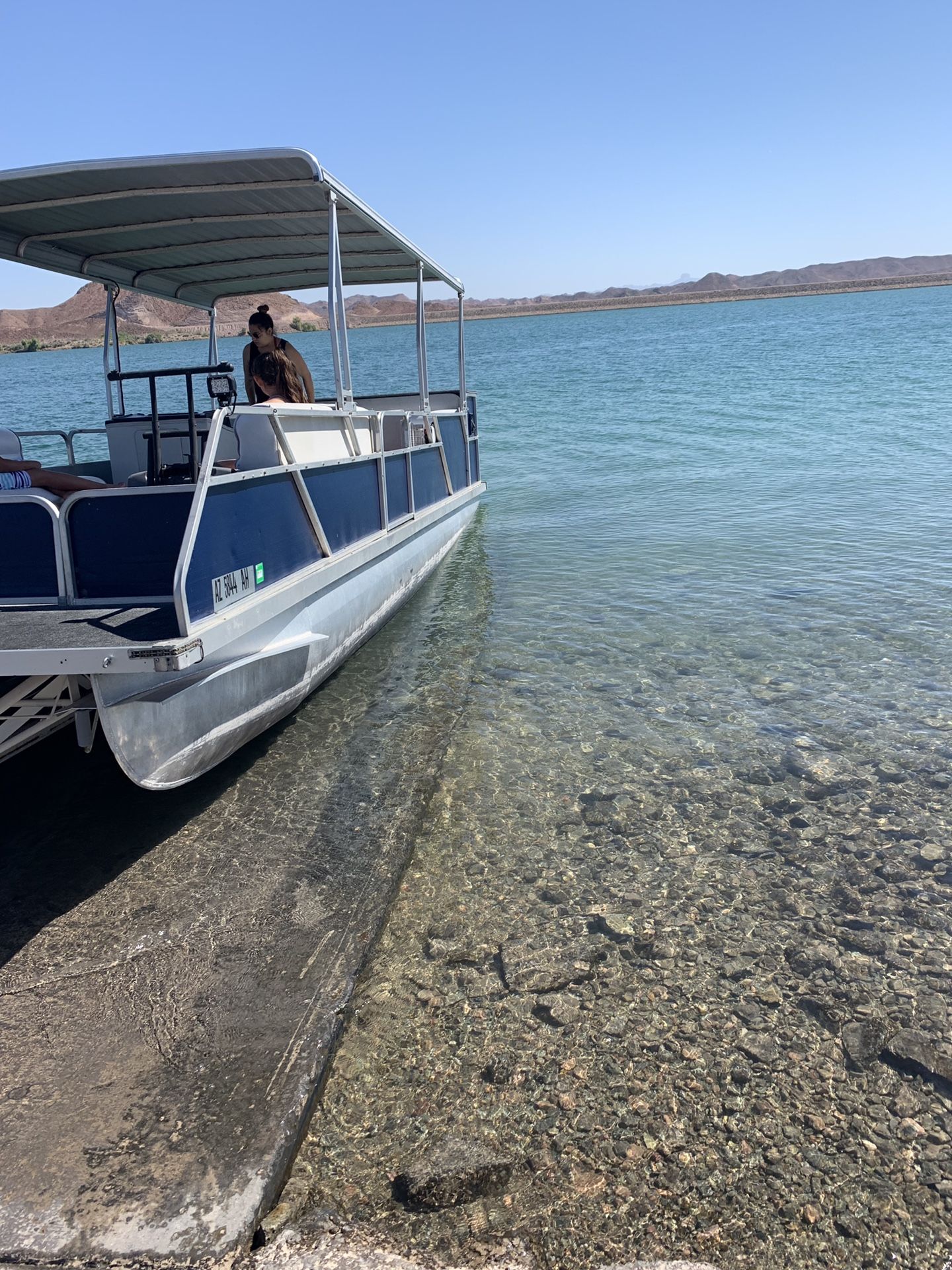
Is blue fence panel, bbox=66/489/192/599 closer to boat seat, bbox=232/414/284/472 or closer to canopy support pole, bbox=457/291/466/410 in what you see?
boat seat, bbox=232/414/284/472

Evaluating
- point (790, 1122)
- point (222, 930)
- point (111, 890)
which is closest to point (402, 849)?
point (222, 930)

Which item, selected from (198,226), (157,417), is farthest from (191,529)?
(198,226)

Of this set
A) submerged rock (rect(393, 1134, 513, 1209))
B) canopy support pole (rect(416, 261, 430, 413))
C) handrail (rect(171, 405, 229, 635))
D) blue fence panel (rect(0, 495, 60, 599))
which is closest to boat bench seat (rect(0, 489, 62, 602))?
blue fence panel (rect(0, 495, 60, 599))

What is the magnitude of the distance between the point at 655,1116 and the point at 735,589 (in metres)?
6.83

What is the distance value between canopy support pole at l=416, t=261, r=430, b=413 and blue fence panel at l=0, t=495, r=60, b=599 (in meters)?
4.70

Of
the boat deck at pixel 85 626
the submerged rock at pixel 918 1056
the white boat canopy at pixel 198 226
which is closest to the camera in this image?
the submerged rock at pixel 918 1056

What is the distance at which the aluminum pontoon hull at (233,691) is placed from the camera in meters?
3.83

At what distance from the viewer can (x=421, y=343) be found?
895cm

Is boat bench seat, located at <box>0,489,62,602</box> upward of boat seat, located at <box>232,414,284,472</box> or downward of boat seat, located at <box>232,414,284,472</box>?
downward

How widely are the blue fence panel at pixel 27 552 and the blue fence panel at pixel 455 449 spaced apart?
20.4ft

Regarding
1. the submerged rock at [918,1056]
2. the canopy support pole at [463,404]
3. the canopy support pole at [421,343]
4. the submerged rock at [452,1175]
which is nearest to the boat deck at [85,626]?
the submerged rock at [452,1175]

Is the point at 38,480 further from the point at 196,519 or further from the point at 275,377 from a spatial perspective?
the point at 275,377

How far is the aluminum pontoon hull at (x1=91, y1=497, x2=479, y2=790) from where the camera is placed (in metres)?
3.83

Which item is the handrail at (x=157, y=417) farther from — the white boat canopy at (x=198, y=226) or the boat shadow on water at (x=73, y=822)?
the boat shadow on water at (x=73, y=822)
